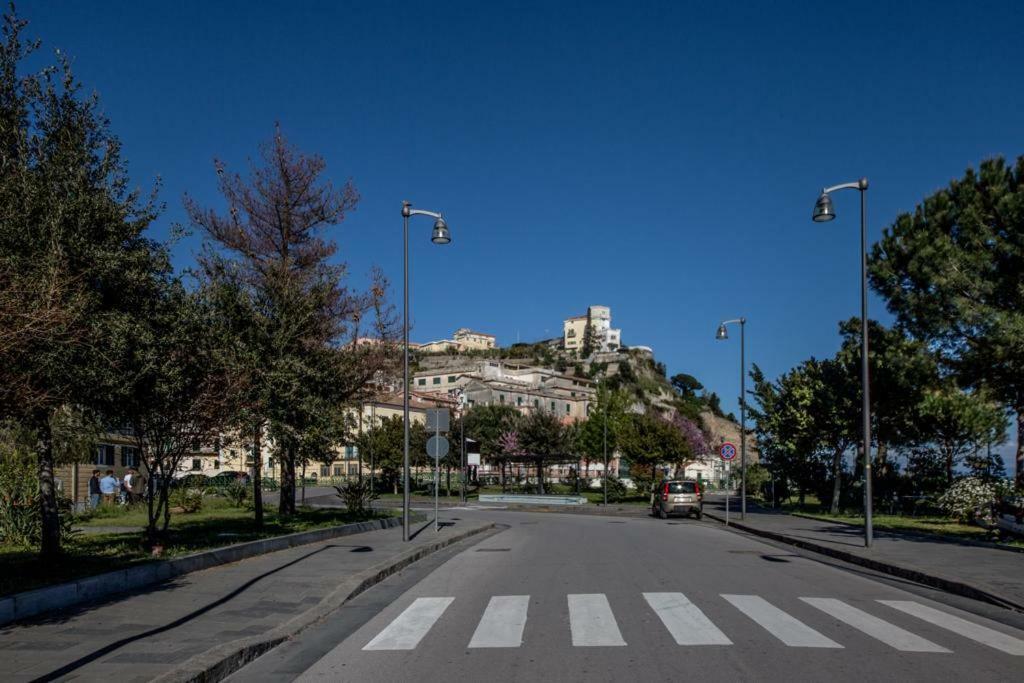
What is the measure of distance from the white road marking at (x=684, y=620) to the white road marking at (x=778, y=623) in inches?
21.5

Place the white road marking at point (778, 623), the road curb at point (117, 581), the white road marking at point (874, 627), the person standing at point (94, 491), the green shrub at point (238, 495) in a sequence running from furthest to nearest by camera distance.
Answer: the green shrub at point (238, 495) < the person standing at point (94, 491) < the road curb at point (117, 581) < the white road marking at point (778, 623) < the white road marking at point (874, 627)

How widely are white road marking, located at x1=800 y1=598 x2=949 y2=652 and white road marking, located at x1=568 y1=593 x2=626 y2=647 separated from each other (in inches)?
99.9

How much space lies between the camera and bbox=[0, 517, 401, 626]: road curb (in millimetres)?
8477

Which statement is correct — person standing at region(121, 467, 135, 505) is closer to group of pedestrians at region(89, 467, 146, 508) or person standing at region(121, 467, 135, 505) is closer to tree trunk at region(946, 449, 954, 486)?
group of pedestrians at region(89, 467, 146, 508)

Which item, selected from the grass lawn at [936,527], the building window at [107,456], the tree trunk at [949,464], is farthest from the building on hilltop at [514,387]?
the grass lawn at [936,527]

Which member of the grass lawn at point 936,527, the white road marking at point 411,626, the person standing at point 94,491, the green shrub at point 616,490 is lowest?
the green shrub at point 616,490

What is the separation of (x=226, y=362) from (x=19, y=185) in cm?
544

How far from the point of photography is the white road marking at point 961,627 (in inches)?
313

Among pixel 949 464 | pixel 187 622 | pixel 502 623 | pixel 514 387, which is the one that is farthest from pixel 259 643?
pixel 514 387

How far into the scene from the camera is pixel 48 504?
1142 centimetres

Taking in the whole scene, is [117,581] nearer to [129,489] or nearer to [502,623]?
[502,623]

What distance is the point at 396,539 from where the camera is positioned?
19.2 m

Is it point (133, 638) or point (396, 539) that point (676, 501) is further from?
point (133, 638)

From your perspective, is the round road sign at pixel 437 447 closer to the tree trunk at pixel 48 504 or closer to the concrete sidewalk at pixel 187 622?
the concrete sidewalk at pixel 187 622
